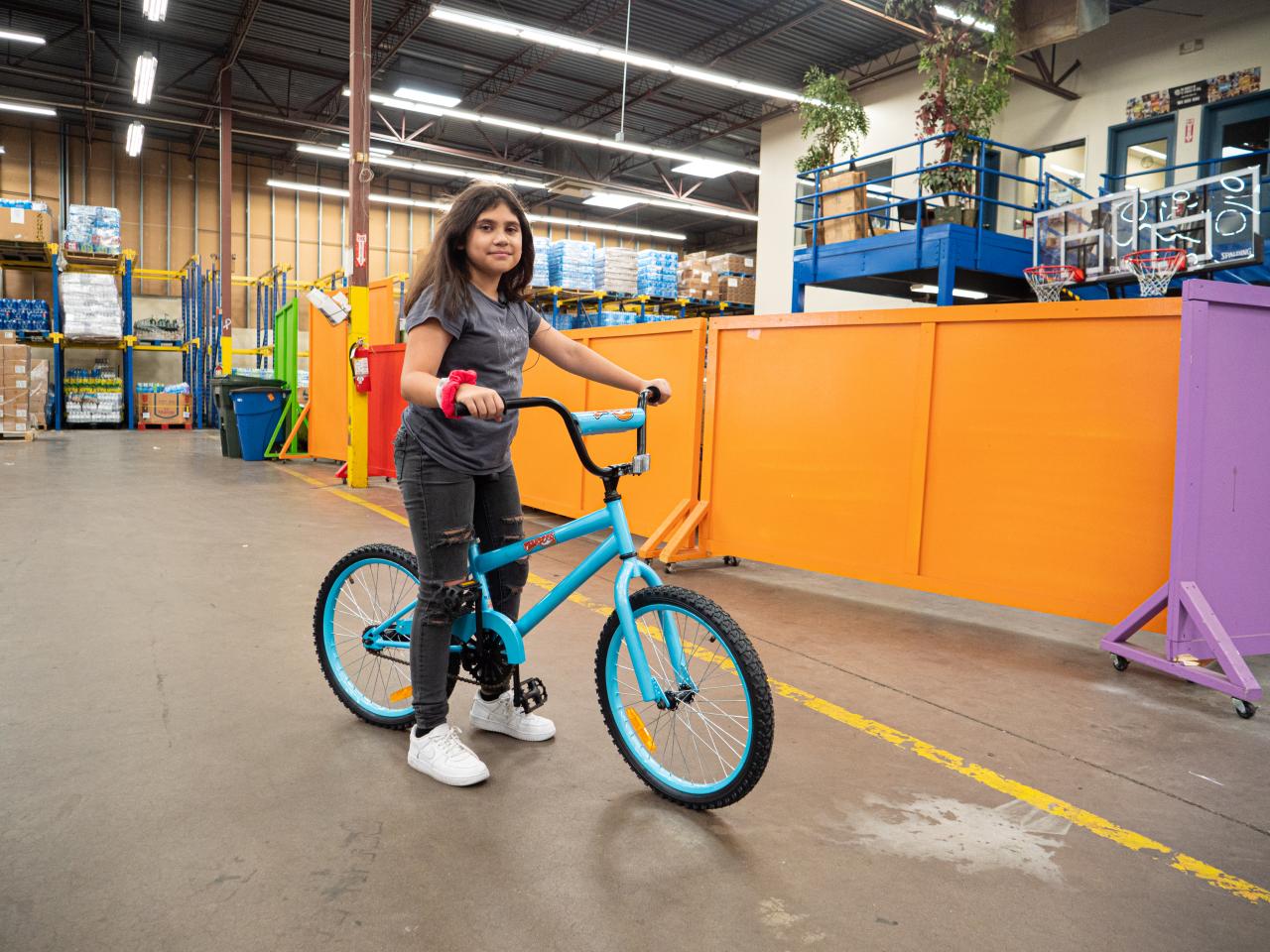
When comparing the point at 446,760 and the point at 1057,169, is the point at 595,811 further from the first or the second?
the point at 1057,169

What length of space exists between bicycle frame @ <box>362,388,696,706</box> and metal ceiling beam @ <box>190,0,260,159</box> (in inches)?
625

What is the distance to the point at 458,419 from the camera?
2.50 meters

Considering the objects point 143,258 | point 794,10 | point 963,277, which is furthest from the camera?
point 143,258

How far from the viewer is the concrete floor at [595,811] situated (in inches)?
76.5

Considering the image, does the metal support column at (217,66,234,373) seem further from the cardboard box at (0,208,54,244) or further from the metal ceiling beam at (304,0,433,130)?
the cardboard box at (0,208,54,244)

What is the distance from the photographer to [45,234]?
1834cm

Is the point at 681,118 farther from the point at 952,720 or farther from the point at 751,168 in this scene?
the point at 952,720

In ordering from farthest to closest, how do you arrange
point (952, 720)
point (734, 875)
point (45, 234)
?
point (45, 234), point (952, 720), point (734, 875)

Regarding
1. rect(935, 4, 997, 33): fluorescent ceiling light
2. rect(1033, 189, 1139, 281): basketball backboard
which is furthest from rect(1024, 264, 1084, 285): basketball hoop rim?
rect(935, 4, 997, 33): fluorescent ceiling light

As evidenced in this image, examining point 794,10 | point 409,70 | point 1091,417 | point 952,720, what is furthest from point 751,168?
point 952,720

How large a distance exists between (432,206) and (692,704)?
2713 cm

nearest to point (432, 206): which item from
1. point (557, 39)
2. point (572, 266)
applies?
point (572, 266)

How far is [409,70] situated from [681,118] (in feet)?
21.3

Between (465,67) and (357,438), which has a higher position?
(465,67)
